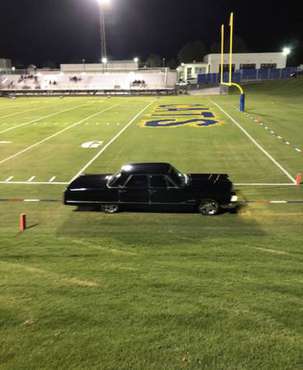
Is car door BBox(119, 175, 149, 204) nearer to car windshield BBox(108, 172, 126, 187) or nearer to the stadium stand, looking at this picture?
car windshield BBox(108, 172, 126, 187)

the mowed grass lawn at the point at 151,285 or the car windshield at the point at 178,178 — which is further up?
the car windshield at the point at 178,178

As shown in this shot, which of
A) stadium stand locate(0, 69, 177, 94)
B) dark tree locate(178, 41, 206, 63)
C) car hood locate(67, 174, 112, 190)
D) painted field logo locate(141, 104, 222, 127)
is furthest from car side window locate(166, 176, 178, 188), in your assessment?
dark tree locate(178, 41, 206, 63)

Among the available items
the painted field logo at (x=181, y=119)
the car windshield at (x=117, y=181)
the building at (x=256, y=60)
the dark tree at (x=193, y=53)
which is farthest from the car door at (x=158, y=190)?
the dark tree at (x=193, y=53)

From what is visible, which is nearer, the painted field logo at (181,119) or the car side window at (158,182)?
the car side window at (158,182)

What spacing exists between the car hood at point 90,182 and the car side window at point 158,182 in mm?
1449

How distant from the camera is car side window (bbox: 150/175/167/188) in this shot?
10805 millimetres

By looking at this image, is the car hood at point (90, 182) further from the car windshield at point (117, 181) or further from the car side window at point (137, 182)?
the car side window at point (137, 182)

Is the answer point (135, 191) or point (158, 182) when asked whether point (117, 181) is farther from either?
point (158, 182)

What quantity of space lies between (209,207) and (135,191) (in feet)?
6.92

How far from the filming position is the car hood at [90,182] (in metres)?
11.2

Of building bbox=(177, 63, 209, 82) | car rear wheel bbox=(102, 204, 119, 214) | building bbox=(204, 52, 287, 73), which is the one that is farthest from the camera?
building bbox=(177, 63, 209, 82)

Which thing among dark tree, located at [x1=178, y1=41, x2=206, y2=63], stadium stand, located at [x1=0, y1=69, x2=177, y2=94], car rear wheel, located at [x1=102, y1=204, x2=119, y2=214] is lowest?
car rear wheel, located at [x1=102, y1=204, x2=119, y2=214]

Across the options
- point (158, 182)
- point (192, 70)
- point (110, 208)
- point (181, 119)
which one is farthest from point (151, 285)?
point (192, 70)

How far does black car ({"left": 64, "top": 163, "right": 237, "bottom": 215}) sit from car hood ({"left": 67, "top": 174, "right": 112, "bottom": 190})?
1.1 inches
